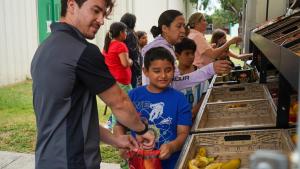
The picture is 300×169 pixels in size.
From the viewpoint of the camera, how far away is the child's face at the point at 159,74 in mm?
2438

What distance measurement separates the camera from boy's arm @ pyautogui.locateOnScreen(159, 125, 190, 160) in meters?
2.07

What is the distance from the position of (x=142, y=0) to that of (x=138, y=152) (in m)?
14.8

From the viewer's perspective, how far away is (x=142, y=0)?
640 inches

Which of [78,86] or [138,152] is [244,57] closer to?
[138,152]

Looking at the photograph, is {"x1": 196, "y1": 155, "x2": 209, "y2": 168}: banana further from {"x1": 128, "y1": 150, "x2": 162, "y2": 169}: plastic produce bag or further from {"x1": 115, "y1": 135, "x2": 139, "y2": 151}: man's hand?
{"x1": 115, "y1": 135, "x2": 139, "y2": 151}: man's hand

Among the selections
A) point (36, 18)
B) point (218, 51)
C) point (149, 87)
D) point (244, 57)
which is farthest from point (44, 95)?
point (36, 18)

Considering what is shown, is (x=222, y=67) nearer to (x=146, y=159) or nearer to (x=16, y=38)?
(x=146, y=159)

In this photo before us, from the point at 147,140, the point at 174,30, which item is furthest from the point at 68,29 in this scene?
the point at 174,30

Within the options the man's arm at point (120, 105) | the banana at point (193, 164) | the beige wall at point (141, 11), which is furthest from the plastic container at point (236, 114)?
the beige wall at point (141, 11)

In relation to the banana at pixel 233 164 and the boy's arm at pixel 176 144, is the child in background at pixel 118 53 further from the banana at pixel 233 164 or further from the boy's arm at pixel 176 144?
the banana at pixel 233 164

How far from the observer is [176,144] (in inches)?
88.7

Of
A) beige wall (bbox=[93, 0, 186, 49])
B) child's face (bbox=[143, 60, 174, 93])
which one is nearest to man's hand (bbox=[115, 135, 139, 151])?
child's face (bbox=[143, 60, 174, 93])

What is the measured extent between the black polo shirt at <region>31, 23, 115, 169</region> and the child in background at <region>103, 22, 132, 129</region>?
4.26m

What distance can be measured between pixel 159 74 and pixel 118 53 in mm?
3628
